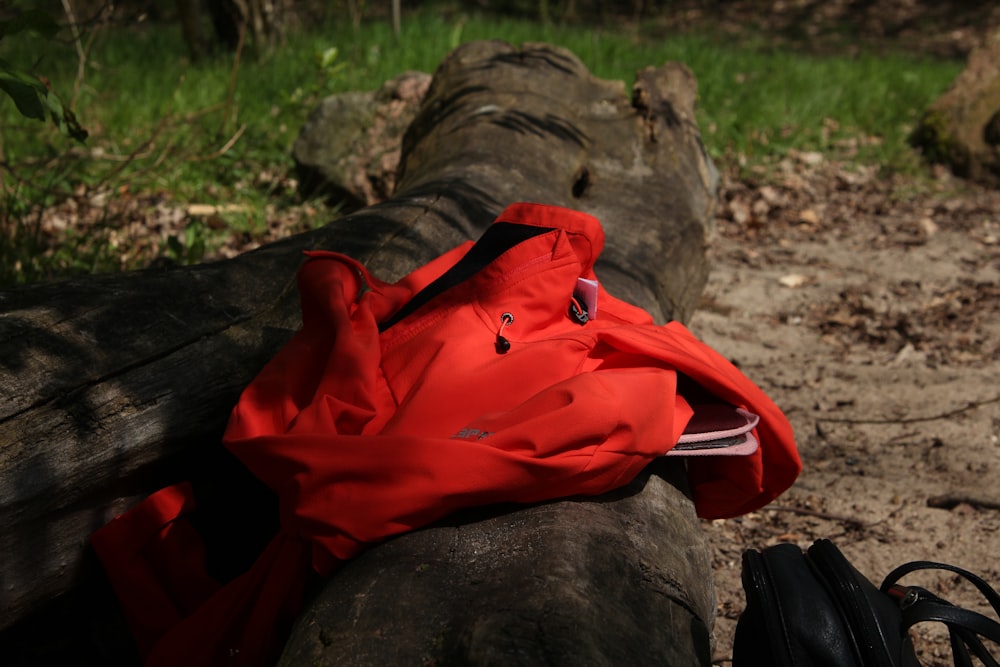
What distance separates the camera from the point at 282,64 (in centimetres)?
664

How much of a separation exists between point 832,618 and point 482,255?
1.12 m

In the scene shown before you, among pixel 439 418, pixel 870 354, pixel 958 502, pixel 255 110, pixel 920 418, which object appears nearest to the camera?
pixel 439 418

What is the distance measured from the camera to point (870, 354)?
4.28 meters

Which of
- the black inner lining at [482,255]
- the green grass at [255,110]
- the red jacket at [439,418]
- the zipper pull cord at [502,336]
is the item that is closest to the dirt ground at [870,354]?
the green grass at [255,110]

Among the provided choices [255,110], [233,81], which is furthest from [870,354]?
[255,110]

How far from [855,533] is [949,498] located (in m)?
0.38

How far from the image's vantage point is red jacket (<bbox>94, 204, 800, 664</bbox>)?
1.72 metres

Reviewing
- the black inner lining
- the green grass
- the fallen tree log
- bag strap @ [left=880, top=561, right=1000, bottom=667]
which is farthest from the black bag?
the green grass

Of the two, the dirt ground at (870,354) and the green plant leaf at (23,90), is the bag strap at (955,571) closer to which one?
the dirt ground at (870,354)

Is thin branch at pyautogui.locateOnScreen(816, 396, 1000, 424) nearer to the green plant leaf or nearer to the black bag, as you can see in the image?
the black bag

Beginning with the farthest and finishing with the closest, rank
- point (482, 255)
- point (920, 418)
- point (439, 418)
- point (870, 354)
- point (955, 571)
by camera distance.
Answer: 1. point (870, 354)
2. point (920, 418)
3. point (482, 255)
4. point (439, 418)
5. point (955, 571)

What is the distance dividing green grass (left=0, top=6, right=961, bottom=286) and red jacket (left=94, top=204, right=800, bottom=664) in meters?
1.92

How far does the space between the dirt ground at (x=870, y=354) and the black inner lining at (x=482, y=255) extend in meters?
1.21

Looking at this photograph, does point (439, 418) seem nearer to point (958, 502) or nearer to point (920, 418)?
point (958, 502)
